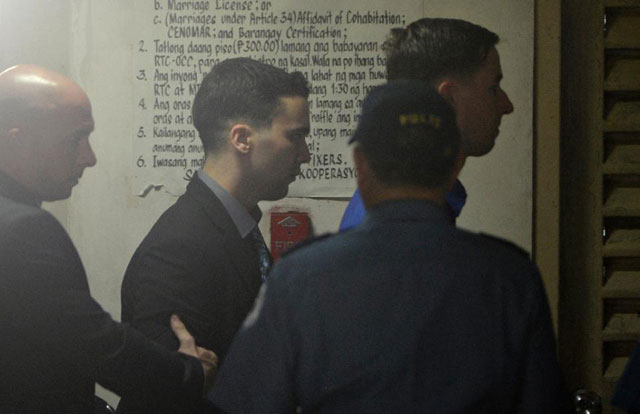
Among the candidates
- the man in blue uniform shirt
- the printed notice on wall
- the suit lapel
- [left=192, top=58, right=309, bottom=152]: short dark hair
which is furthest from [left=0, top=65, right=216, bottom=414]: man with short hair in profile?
the printed notice on wall

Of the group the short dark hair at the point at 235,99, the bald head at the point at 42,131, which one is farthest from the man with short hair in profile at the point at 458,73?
the bald head at the point at 42,131

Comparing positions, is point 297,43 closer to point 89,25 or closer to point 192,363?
point 89,25

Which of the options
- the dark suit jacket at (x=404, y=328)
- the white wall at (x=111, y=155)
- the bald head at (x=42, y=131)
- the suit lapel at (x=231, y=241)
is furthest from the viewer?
the white wall at (x=111, y=155)

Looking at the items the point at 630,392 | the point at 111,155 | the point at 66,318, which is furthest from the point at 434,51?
the point at 111,155

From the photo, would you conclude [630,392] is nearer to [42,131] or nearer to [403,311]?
[403,311]

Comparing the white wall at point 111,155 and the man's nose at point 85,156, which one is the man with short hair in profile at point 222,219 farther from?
the white wall at point 111,155

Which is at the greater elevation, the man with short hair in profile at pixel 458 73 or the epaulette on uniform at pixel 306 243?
the man with short hair in profile at pixel 458 73

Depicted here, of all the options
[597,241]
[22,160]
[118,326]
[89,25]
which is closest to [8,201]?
[22,160]

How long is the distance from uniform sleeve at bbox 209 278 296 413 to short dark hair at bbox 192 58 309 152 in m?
0.83

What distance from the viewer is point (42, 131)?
5.28ft

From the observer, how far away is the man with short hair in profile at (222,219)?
1.61 metres

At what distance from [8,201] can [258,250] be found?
561 mm

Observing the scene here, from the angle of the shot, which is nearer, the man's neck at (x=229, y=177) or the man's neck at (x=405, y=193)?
the man's neck at (x=405, y=193)

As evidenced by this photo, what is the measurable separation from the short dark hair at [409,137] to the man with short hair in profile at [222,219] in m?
0.64
